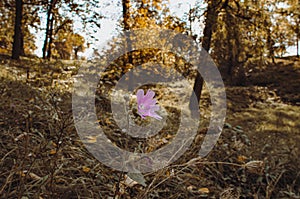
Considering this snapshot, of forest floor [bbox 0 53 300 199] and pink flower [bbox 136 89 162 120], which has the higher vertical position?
pink flower [bbox 136 89 162 120]

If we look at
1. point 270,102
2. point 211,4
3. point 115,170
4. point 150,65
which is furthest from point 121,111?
point 270,102

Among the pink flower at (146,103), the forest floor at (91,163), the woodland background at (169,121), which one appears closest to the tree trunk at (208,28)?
the woodland background at (169,121)

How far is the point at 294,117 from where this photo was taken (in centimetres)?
647

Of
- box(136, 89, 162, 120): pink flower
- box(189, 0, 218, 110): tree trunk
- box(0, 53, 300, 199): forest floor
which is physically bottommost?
box(0, 53, 300, 199): forest floor

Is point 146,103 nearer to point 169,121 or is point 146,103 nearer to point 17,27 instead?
point 169,121

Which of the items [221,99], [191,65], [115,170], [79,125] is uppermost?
[191,65]

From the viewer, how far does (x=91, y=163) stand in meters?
1.77

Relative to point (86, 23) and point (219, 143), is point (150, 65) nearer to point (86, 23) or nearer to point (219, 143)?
point (86, 23)

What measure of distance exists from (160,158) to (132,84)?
3.47 meters

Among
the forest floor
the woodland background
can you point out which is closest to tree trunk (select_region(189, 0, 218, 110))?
the woodland background

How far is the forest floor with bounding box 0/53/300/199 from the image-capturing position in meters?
1.13

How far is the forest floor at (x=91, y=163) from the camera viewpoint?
1.13 metres

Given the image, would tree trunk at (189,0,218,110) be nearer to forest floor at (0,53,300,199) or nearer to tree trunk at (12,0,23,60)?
forest floor at (0,53,300,199)

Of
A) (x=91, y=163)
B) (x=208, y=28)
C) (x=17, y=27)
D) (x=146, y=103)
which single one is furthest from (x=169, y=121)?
(x=17, y=27)
